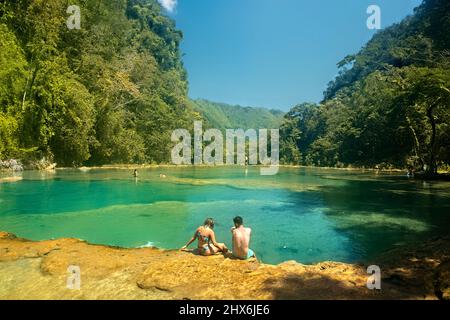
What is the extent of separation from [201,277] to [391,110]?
134 feet

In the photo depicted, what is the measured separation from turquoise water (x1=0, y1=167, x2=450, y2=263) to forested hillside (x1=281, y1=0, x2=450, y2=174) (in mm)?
7758

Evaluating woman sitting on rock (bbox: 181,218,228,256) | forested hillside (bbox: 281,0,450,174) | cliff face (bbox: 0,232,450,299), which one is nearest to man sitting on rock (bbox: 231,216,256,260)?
cliff face (bbox: 0,232,450,299)

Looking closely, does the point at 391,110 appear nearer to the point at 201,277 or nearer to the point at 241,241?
the point at 241,241

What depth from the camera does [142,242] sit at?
46.8ft

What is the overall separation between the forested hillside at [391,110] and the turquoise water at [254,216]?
7758mm

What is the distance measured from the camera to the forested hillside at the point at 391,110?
28.5 m

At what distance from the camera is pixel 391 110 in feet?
139

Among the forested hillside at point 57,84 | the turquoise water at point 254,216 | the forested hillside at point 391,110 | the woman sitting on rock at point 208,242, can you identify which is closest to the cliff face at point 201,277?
the woman sitting on rock at point 208,242

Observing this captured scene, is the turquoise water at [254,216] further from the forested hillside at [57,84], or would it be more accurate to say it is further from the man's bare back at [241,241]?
the forested hillside at [57,84]

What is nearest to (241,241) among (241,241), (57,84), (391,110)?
(241,241)

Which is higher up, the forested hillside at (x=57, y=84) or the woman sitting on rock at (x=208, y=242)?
the forested hillside at (x=57, y=84)

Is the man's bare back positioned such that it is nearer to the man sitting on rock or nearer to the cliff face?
the man sitting on rock

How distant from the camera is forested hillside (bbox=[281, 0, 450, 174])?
28.5 m
